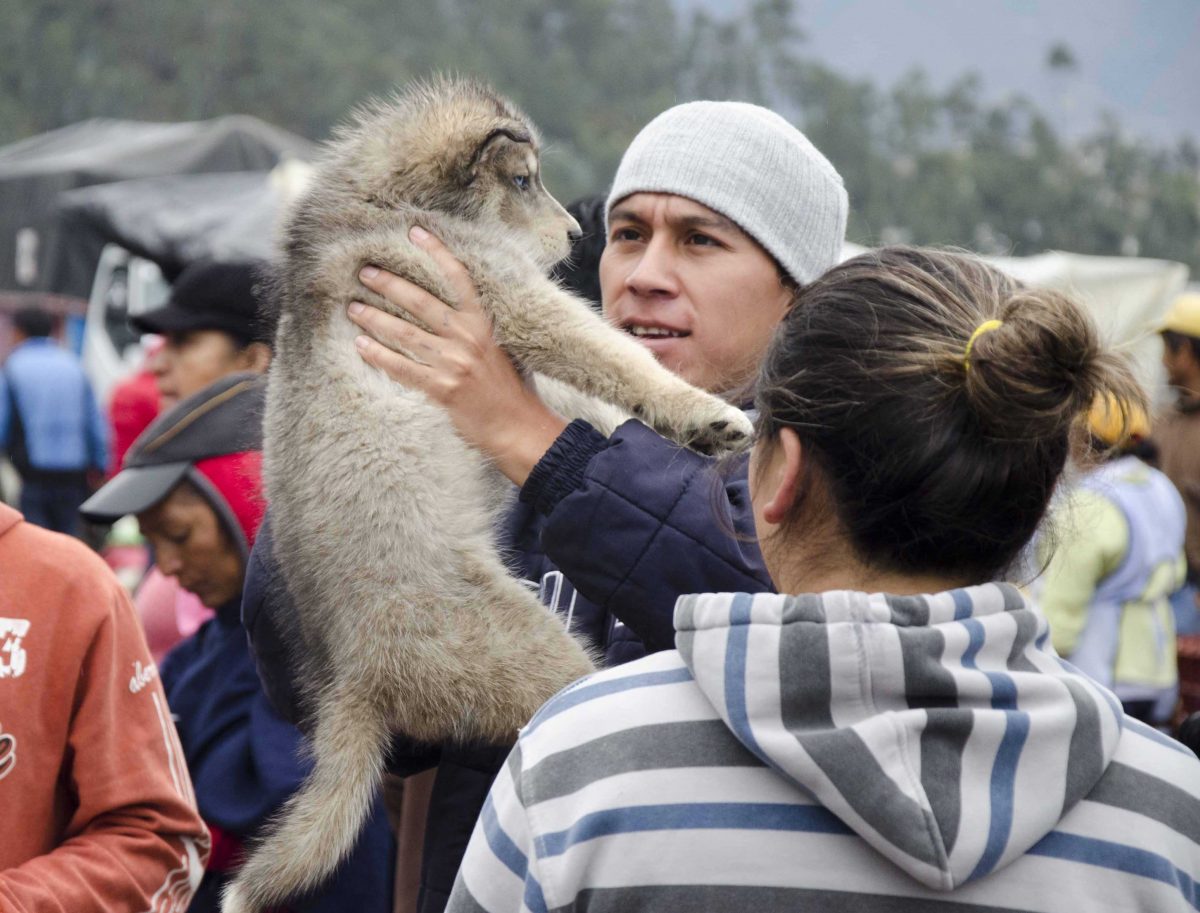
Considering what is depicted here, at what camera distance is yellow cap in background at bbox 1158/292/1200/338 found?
22.3 feet

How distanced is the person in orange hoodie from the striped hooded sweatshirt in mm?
1277

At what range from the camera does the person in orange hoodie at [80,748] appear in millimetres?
2459

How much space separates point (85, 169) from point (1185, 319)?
13257 millimetres

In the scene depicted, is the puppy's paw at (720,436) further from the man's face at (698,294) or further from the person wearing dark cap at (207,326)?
the person wearing dark cap at (207,326)

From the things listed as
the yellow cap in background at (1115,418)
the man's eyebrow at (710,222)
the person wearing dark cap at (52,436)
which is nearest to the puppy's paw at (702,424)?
the man's eyebrow at (710,222)

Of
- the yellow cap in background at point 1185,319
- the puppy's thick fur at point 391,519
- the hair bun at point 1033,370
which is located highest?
the hair bun at point 1033,370

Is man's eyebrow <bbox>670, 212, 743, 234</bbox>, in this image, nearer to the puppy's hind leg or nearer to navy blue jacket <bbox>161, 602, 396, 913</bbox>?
the puppy's hind leg

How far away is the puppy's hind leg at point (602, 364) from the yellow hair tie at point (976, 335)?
38.6 inches

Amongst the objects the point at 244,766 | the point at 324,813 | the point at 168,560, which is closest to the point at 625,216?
the point at 324,813

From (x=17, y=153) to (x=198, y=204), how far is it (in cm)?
999

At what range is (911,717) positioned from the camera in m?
1.45

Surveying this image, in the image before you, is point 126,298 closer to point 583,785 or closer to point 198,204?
point 198,204

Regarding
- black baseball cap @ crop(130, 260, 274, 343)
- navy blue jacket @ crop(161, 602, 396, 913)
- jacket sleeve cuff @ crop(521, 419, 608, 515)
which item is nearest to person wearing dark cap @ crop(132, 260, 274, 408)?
black baseball cap @ crop(130, 260, 274, 343)

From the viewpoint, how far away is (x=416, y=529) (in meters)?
2.60
